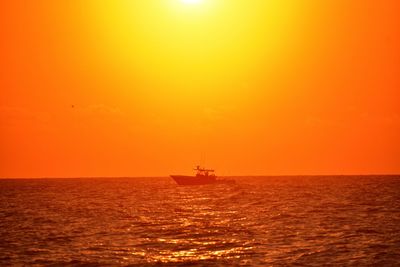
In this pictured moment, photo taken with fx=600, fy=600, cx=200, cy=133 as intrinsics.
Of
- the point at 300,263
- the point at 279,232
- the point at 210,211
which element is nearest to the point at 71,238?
the point at 279,232

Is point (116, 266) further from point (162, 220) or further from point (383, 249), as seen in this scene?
point (162, 220)

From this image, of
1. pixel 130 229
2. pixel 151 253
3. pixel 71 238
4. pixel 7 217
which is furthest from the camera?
pixel 7 217

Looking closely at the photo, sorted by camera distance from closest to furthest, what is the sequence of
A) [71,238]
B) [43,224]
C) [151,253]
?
[151,253] → [71,238] → [43,224]

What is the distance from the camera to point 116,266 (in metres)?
42.7

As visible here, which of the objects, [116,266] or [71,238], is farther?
[71,238]

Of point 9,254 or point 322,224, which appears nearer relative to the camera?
point 9,254

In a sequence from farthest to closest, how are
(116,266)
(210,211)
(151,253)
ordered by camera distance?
(210,211), (151,253), (116,266)

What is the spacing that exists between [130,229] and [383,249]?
2804 centimetres

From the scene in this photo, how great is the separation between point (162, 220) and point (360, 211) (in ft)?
94.6

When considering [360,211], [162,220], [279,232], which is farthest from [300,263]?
[360,211]

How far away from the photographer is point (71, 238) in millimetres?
57781

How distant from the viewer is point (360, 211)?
8506 cm

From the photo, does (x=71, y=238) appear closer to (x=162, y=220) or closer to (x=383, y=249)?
(x=162, y=220)

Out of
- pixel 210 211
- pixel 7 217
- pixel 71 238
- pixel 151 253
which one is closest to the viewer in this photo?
pixel 151 253
